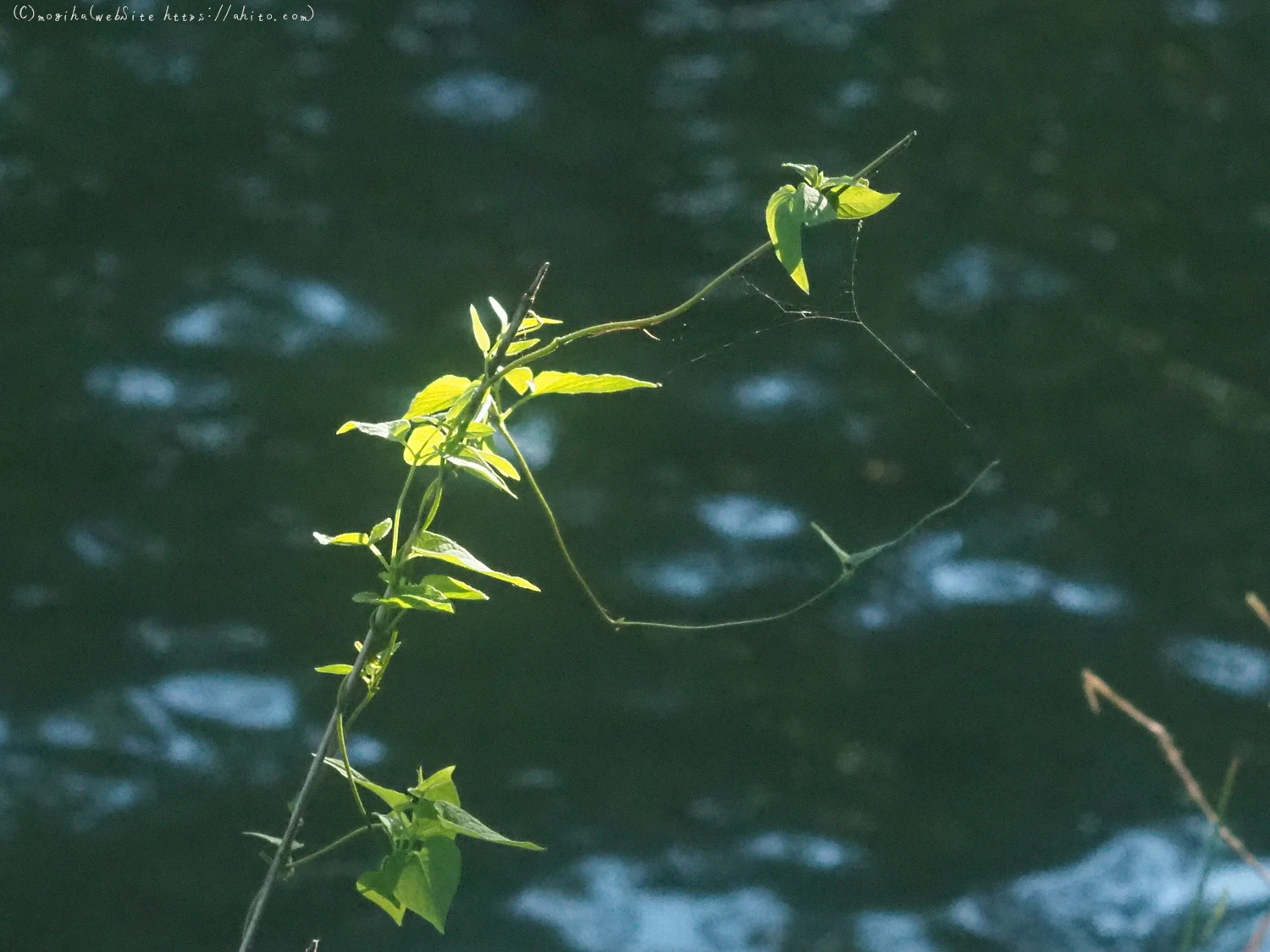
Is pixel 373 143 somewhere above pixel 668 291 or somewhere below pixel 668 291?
above

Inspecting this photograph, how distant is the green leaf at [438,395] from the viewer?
1.82 ft

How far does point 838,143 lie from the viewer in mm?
2217

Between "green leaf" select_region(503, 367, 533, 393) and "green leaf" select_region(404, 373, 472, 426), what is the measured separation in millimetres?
19

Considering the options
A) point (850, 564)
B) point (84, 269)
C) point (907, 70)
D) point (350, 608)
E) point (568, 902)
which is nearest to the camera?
point (850, 564)

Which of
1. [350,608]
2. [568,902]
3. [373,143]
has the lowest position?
[568,902]

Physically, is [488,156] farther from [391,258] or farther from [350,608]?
[350,608]

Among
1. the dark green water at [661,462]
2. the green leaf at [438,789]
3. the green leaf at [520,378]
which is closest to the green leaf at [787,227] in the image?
the green leaf at [520,378]

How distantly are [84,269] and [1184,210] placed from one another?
5.53 feet

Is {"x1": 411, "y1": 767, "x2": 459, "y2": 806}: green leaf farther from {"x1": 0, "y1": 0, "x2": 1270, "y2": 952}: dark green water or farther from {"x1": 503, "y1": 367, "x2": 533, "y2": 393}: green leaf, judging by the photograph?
{"x1": 0, "y1": 0, "x2": 1270, "y2": 952}: dark green water

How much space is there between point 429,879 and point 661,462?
1.34 meters

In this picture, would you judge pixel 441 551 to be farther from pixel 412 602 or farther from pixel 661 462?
pixel 661 462

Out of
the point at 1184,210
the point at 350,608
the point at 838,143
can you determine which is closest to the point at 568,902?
the point at 350,608

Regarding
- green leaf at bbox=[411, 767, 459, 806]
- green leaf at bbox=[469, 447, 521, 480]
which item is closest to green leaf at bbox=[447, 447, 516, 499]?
green leaf at bbox=[469, 447, 521, 480]

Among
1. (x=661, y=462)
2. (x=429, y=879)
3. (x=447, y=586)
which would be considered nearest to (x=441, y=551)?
(x=447, y=586)
